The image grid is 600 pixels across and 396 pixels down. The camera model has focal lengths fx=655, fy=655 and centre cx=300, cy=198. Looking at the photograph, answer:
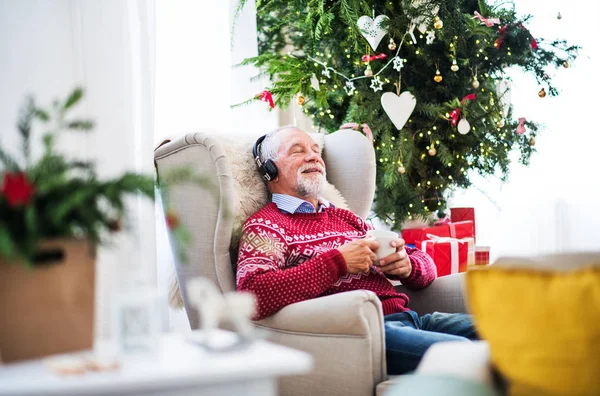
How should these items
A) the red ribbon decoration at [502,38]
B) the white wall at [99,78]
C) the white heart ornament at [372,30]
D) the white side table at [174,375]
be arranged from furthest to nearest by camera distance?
the red ribbon decoration at [502,38], the white heart ornament at [372,30], the white wall at [99,78], the white side table at [174,375]

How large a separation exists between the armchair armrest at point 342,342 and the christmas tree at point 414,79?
4.17 ft

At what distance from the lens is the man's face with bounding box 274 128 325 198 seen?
6.83ft

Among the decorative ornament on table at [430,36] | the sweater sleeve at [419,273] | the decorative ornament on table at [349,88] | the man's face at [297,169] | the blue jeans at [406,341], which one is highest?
the decorative ornament on table at [430,36]

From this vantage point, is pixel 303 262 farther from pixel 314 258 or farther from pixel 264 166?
pixel 264 166

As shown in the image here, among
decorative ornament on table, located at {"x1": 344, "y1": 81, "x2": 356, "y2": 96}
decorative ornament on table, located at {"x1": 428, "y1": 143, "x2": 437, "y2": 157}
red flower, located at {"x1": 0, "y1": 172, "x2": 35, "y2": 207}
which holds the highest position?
decorative ornament on table, located at {"x1": 344, "y1": 81, "x2": 356, "y2": 96}

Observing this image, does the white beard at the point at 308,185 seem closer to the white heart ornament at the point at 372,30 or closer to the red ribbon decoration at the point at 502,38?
the white heart ornament at the point at 372,30

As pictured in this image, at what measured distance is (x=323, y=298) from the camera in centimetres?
159

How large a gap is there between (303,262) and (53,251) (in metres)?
0.98

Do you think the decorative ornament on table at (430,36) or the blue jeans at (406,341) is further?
the decorative ornament on table at (430,36)

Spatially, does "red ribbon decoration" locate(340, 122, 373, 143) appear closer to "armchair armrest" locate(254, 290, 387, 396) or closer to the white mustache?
the white mustache

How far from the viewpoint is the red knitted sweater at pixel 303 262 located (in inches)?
66.7

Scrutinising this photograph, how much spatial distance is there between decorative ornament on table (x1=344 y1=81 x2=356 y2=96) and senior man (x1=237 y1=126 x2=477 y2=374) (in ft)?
2.40

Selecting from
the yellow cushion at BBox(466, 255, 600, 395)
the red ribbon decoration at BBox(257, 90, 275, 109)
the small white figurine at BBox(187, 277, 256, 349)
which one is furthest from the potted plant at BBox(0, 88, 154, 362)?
the red ribbon decoration at BBox(257, 90, 275, 109)

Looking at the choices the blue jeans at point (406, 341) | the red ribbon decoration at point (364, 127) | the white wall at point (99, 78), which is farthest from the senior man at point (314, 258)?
the red ribbon decoration at point (364, 127)
